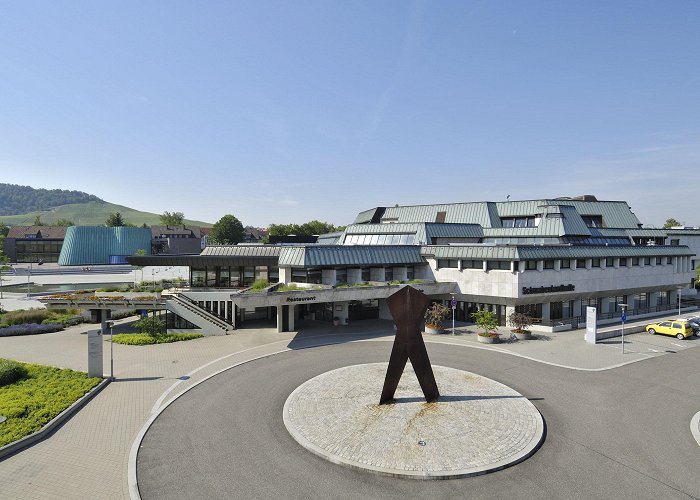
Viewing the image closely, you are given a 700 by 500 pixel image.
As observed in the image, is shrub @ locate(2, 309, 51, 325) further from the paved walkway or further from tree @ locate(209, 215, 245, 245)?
tree @ locate(209, 215, 245, 245)

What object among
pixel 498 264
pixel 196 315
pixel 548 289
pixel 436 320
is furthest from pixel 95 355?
pixel 548 289

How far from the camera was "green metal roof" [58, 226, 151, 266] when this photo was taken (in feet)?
363

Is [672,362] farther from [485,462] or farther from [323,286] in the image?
[323,286]

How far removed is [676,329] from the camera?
3609cm

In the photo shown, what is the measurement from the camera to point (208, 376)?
25.1 m

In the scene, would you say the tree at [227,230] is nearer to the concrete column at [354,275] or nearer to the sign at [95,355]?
the concrete column at [354,275]

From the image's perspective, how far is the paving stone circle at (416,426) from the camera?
49.4ft

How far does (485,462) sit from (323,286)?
24941 mm

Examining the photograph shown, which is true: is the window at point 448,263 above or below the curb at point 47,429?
above

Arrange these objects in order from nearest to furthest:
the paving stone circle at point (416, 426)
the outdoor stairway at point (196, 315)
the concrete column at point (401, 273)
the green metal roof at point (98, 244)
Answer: the paving stone circle at point (416, 426)
the outdoor stairway at point (196, 315)
the concrete column at point (401, 273)
the green metal roof at point (98, 244)

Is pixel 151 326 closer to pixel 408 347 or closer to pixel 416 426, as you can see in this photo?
pixel 408 347

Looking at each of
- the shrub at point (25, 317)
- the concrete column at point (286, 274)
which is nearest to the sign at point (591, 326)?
the concrete column at point (286, 274)

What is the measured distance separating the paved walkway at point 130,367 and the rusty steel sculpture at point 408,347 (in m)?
12.0

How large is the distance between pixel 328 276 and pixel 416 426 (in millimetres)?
24903
